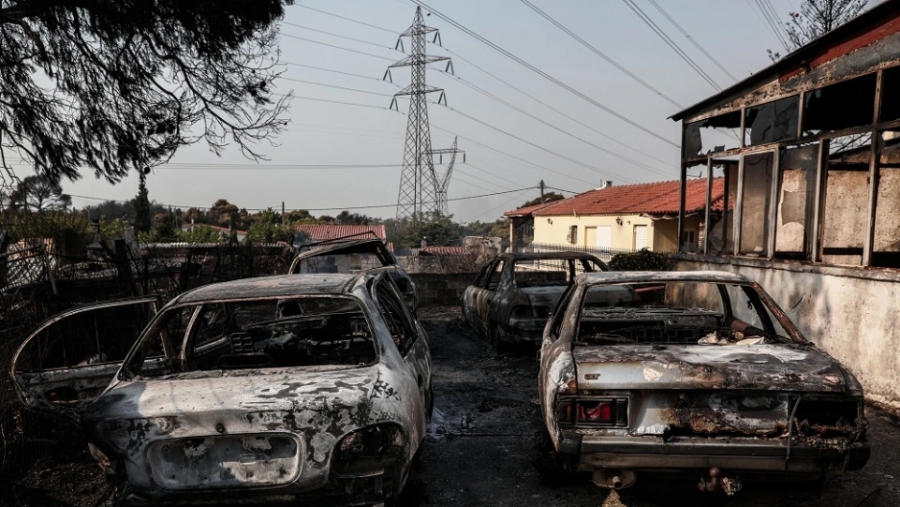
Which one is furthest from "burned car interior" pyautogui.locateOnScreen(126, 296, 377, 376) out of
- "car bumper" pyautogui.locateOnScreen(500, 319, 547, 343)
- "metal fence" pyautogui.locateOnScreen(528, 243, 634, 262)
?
"metal fence" pyautogui.locateOnScreen(528, 243, 634, 262)

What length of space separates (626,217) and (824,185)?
18.8 m

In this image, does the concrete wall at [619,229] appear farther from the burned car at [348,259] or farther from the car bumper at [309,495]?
the car bumper at [309,495]

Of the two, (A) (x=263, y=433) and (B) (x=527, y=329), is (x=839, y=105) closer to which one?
(B) (x=527, y=329)

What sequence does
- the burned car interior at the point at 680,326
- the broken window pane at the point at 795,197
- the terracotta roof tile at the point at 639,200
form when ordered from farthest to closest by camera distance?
1. the terracotta roof tile at the point at 639,200
2. the broken window pane at the point at 795,197
3. the burned car interior at the point at 680,326

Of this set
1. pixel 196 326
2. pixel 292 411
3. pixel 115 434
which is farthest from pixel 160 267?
pixel 292 411


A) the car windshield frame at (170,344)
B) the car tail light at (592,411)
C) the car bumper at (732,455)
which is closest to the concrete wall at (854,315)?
the car bumper at (732,455)

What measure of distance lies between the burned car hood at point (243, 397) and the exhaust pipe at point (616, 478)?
1.34 meters

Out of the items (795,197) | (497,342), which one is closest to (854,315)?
(795,197)

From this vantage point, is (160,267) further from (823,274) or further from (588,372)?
(823,274)

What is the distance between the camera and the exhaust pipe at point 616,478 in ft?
10.4

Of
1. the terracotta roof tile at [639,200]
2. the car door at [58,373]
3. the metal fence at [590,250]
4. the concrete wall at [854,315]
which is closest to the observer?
the car door at [58,373]

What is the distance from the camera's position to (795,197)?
8648 mm

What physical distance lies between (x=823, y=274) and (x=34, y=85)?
9855 millimetres

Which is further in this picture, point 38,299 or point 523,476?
point 38,299
